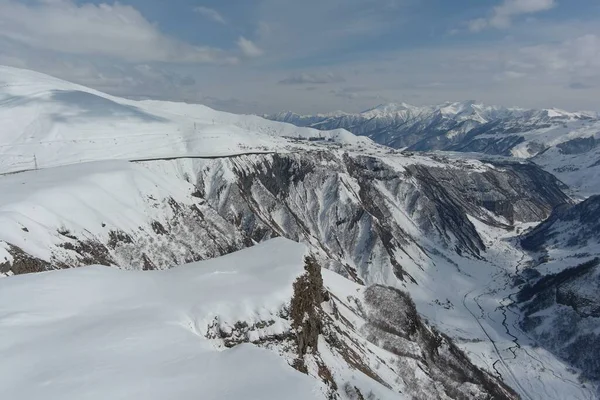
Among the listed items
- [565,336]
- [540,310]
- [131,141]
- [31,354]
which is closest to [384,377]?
[31,354]

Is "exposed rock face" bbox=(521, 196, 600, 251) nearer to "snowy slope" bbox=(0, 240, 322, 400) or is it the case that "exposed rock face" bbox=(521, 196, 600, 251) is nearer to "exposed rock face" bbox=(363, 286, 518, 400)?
"exposed rock face" bbox=(363, 286, 518, 400)

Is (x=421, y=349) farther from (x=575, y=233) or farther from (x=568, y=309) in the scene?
(x=575, y=233)

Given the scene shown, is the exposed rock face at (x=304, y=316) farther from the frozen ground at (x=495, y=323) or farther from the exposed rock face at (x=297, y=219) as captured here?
the frozen ground at (x=495, y=323)

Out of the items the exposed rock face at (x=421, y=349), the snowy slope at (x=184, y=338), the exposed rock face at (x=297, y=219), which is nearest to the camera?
the snowy slope at (x=184, y=338)

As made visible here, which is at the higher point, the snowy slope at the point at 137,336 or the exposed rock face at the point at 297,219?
the snowy slope at the point at 137,336

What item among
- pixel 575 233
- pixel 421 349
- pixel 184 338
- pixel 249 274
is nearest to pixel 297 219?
pixel 421 349

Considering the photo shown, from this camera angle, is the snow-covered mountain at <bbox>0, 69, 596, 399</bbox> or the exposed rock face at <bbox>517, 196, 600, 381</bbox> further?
the exposed rock face at <bbox>517, 196, 600, 381</bbox>

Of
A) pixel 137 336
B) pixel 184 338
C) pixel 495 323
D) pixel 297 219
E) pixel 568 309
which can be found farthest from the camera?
pixel 297 219

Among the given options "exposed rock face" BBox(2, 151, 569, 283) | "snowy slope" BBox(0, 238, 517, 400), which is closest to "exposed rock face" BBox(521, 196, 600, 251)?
"exposed rock face" BBox(2, 151, 569, 283)

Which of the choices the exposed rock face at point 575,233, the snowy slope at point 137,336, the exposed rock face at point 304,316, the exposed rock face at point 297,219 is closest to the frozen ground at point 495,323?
the exposed rock face at point 575,233
